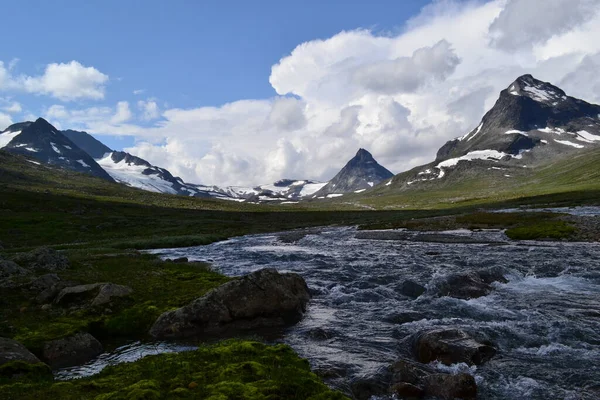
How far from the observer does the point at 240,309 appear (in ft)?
70.5

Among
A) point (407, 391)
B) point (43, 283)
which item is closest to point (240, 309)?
point (407, 391)

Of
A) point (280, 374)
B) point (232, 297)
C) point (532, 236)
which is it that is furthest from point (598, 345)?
point (532, 236)

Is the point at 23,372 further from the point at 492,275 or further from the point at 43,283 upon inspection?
the point at 492,275

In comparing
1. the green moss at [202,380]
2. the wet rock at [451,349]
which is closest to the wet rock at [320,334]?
the green moss at [202,380]

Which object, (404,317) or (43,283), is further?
(43,283)

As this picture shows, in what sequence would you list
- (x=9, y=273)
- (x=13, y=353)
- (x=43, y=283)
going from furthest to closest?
(x=9, y=273)
(x=43, y=283)
(x=13, y=353)

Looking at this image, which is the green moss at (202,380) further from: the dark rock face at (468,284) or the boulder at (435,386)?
the dark rock face at (468,284)

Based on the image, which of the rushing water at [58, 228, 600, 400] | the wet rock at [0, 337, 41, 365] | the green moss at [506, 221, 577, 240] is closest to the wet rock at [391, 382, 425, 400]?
the rushing water at [58, 228, 600, 400]

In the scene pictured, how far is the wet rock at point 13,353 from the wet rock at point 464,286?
22.7 metres

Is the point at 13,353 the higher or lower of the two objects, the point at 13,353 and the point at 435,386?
the higher

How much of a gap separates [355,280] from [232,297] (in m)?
13.4

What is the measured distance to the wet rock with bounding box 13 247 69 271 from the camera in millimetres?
33412

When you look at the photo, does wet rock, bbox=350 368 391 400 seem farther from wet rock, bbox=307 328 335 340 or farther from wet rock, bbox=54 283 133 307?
wet rock, bbox=54 283 133 307

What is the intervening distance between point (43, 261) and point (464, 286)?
34532mm
